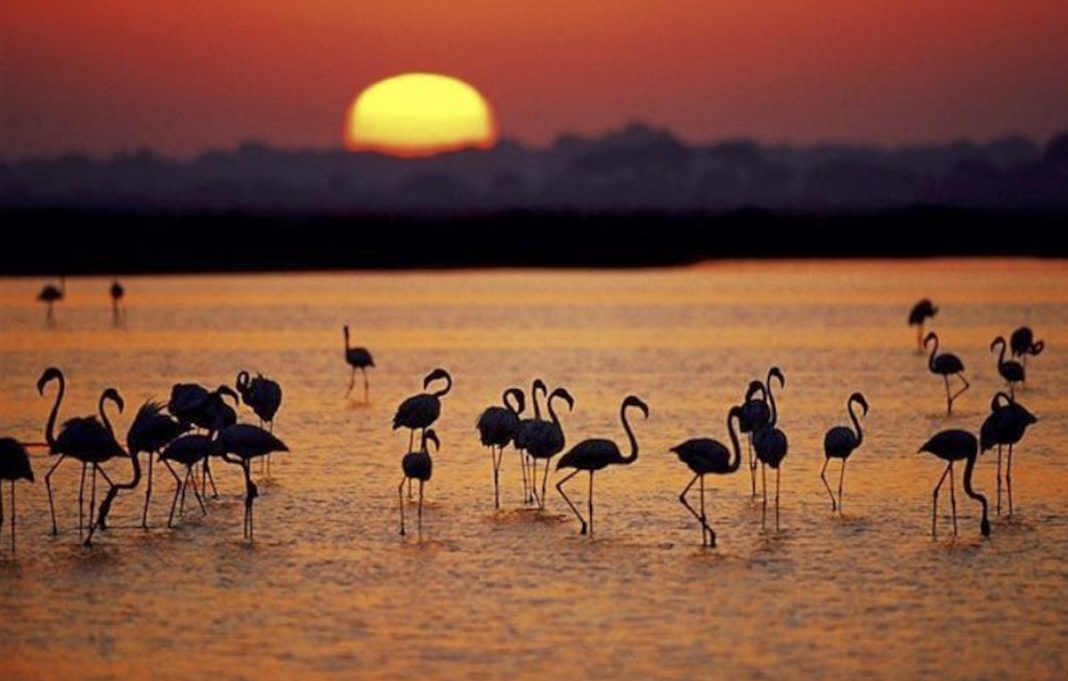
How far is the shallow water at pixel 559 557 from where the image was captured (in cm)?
866

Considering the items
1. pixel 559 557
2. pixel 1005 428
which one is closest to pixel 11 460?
pixel 559 557

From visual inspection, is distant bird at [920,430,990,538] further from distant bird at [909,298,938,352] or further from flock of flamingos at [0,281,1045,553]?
distant bird at [909,298,938,352]

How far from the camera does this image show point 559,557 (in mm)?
10750

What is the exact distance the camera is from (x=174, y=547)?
1113 cm

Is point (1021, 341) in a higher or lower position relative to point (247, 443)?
higher

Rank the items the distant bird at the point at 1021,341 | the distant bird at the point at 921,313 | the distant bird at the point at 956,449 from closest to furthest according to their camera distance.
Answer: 1. the distant bird at the point at 956,449
2. the distant bird at the point at 1021,341
3. the distant bird at the point at 921,313

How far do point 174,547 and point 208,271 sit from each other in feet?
118

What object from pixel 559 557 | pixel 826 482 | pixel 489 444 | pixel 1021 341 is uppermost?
pixel 1021 341

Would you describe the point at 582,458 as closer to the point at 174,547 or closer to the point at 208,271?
the point at 174,547

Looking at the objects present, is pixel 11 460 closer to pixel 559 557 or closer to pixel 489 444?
pixel 559 557

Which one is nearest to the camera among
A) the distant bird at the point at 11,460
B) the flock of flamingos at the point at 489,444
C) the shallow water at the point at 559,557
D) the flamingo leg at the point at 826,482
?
the shallow water at the point at 559,557

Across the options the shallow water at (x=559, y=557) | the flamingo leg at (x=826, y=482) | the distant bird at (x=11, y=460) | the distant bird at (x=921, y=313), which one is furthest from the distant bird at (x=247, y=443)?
the distant bird at (x=921, y=313)

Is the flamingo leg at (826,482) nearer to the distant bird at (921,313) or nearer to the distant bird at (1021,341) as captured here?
the distant bird at (1021,341)

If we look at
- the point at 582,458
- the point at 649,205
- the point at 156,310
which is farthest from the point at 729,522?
the point at 649,205
